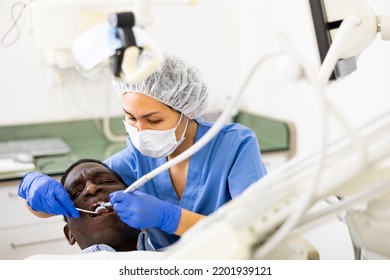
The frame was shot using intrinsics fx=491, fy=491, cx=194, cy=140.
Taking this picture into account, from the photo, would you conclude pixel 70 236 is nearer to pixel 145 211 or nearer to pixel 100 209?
pixel 100 209

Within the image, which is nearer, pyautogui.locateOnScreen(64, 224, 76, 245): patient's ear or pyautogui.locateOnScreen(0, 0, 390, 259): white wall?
pyautogui.locateOnScreen(64, 224, 76, 245): patient's ear

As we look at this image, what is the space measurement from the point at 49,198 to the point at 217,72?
1177 mm

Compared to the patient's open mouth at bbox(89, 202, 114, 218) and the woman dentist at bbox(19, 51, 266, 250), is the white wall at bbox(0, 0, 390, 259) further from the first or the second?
the patient's open mouth at bbox(89, 202, 114, 218)

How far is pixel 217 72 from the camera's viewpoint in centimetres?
228

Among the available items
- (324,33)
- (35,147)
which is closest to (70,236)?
(35,147)

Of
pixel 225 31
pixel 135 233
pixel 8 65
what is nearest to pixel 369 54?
pixel 225 31

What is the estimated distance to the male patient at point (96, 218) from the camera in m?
1.40

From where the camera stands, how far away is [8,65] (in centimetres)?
204

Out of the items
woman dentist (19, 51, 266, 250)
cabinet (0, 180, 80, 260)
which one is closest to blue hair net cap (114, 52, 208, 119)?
woman dentist (19, 51, 266, 250)

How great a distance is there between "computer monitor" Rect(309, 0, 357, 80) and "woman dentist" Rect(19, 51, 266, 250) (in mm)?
353

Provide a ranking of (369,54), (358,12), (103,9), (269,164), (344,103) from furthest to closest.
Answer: (269,164)
(344,103)
(369,54)
(103,9)
(358,12)

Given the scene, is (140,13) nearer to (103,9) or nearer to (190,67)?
(190,67)

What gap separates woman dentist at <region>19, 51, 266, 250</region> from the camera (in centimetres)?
133

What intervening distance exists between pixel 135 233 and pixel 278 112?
1.03 m
